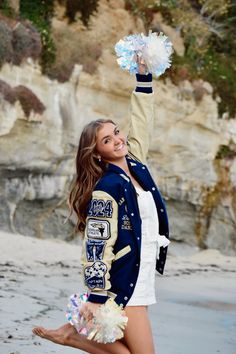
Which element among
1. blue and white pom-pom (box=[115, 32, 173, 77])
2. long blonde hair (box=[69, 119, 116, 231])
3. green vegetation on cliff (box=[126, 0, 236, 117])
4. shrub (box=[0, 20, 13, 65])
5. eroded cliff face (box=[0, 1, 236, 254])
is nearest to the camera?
long blonde hair (box=[69, 119, 116, 231])

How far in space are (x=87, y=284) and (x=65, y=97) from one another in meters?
11.9

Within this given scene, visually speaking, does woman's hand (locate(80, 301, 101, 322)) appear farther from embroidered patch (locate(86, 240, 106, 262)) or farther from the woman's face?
the woman's face

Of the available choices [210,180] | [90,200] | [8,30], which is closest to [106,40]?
[8,30]

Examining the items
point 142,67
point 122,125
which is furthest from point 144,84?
point 122,125

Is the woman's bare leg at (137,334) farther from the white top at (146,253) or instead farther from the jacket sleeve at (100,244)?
the jacket sleeve at (100,244)

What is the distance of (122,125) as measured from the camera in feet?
55.7

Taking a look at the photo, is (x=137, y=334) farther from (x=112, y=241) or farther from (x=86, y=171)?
(x=86, y=171)

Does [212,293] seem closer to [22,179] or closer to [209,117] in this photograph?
[22,179]

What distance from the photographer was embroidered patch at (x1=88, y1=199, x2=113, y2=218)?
14.9 ft

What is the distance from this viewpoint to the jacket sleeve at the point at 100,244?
176 inches

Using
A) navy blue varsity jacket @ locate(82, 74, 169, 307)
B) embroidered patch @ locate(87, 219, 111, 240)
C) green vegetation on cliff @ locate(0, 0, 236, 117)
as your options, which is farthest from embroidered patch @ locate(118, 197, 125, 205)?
green vegetation on cliff @ locate(0, 0, 236, 117)

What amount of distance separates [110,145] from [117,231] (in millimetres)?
499

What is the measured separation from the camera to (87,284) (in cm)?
452

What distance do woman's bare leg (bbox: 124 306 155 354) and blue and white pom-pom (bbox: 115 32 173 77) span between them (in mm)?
1319
